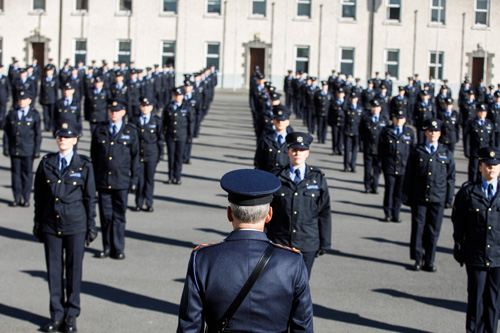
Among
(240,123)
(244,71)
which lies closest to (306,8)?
(244,71)

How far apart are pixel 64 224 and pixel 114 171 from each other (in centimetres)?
287

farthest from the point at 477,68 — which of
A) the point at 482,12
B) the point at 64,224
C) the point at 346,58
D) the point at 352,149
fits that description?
the point at 64,224

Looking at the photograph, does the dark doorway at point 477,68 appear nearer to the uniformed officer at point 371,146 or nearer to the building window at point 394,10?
the building window at point 394,10

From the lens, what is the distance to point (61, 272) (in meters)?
7.93

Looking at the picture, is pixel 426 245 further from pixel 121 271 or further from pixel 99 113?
pixel 99 113

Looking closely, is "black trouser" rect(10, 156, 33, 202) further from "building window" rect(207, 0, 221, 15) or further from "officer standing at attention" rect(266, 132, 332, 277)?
"building window" rect(207, 0, 221, 15)

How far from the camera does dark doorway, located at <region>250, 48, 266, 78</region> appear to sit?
46000mm

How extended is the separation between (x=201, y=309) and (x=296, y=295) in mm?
487

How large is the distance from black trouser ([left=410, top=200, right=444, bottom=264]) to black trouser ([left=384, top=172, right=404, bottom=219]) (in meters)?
2.92

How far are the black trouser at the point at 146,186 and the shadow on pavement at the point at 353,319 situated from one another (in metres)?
5.72

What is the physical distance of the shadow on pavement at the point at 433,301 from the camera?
895 cm

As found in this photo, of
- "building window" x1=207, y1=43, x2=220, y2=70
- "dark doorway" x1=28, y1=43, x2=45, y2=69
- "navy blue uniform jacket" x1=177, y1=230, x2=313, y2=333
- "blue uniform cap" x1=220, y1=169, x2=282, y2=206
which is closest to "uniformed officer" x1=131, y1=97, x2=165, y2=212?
"blue uniform cap" x1=220, y1=169, x2=282, y2=206

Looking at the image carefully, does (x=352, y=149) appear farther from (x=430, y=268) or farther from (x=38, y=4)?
(x=38, y=4)

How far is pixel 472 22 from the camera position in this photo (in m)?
46.1
